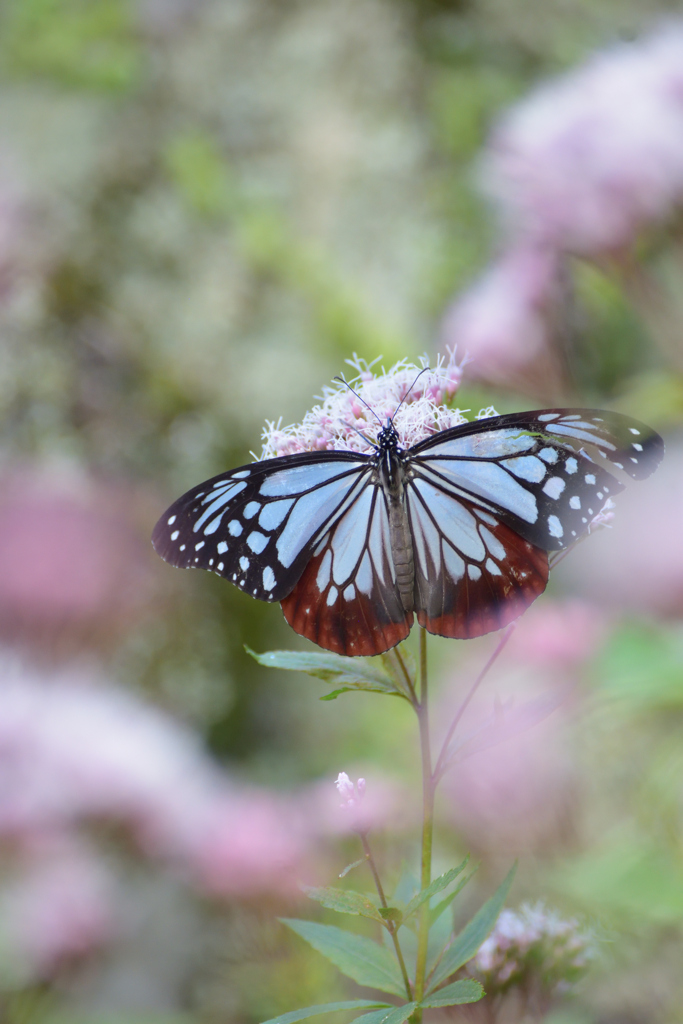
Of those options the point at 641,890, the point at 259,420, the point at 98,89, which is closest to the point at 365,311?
the point at 259,420

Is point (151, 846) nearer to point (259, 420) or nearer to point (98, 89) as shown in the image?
point (259, 420)

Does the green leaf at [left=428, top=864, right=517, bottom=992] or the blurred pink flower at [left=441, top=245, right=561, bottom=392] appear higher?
the blurred pink flower at [left=441, top=245, right=561, bottom=392]

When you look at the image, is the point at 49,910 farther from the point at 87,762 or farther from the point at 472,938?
the point at 472,938

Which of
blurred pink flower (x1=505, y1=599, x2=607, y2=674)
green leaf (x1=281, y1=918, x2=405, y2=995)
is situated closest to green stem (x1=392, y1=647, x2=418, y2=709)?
green leaf (x1=281, y1=918, x2=405, y2=995)

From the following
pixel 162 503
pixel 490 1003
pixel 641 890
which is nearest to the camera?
pixel 490 1003

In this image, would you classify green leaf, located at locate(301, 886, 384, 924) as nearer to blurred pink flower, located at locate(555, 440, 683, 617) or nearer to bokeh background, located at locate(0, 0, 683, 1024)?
bokeh background, located at locate(0, 0, 683, 1024)

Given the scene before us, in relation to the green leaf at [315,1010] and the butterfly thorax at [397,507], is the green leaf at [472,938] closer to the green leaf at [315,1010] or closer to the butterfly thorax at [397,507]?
the green leaf at [315,1010]

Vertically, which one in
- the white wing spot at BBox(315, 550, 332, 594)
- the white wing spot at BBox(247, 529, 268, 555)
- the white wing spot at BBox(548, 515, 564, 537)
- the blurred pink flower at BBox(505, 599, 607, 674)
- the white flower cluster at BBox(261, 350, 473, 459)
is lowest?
the white wing spot at BBox(548, 515, 564, 537)
